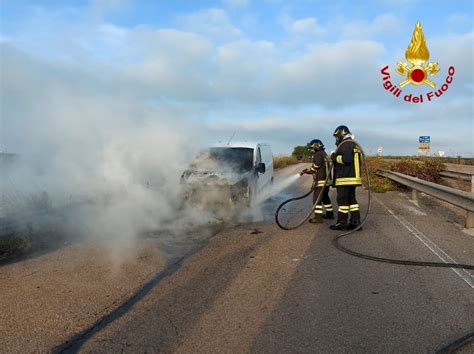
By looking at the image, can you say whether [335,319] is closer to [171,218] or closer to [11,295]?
[11,295]

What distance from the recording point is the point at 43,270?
18.0 ft

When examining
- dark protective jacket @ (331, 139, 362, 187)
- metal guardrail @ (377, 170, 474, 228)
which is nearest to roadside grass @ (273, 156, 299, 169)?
metal guardrail @ (377, 170, 474, 228)

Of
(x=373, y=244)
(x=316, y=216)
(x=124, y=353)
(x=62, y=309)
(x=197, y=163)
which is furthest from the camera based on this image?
(x=197, y=163)

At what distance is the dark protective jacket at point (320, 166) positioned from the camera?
893 cm

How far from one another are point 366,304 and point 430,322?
1.98ft

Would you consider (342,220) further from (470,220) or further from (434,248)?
(470,220)

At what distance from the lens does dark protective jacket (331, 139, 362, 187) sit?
320 inches

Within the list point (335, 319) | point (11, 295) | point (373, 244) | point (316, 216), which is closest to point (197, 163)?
point (316, 216)

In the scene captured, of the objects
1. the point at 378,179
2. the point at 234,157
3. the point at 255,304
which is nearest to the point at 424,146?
the point at 378,179

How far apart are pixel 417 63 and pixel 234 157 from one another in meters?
8.47

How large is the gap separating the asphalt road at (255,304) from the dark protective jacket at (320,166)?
241 cm

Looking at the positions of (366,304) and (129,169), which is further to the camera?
(129,169)

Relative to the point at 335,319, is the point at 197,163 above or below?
above

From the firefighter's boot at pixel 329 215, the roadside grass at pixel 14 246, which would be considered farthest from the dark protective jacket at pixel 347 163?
the roadside grass at pixel 14 246
